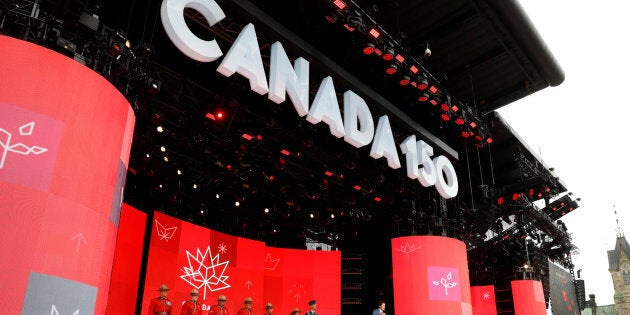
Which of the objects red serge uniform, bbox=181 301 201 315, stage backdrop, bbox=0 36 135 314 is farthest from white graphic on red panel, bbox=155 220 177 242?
stage backdrop, bbox=0 36 135 314

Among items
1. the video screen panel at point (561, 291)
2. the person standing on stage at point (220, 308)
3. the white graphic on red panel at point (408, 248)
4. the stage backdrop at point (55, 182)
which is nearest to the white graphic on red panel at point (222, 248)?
the person standing on stage at point (220, 308)

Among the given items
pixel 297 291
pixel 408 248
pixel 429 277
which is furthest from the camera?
pixel 297 291

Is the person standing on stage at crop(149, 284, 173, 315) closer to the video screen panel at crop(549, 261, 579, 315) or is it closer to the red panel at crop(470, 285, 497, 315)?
the red panel at crop(470, 285, 497, 315)

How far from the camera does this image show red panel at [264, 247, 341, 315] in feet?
55.8

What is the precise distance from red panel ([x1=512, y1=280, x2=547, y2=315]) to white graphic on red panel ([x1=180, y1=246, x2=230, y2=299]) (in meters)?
13.0

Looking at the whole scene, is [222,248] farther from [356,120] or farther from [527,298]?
[527,298]

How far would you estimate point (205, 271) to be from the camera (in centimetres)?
1500

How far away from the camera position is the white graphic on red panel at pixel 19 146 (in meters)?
5.26

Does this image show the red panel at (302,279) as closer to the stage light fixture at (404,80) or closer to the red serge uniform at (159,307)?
the red serge uniform at (159,307)

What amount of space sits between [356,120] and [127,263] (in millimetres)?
7105

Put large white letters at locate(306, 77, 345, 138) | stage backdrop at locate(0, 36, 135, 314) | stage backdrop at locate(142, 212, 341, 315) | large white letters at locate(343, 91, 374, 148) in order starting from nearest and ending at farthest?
stage backdrop at locate(0, 36, 135, 314) → large white letters at locate(306, 77, 345, 138) → large white letters at locate(343, 91, 374, 148) → stage backdrop at locate(142, 212, 341, 315)

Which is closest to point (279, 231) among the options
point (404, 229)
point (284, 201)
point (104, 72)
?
point (284, 201)

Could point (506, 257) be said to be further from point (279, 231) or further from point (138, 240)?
point (138, 240)

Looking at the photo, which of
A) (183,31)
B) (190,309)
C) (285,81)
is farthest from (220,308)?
(183,31)
